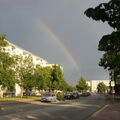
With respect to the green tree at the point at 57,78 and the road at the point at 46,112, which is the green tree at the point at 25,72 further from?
the road at the point at 46,112

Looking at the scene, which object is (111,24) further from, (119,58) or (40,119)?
(40,119)

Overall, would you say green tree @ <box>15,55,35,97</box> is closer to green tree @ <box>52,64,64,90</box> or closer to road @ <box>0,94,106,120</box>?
green tree @ <box>52,64,64,90</box>

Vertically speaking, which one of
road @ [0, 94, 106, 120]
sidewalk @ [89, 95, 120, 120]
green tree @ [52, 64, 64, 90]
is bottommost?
road @ [0, 94, 106, 120]

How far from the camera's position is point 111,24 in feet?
23.5

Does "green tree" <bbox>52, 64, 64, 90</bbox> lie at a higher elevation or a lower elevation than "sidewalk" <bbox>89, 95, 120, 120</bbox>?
higher

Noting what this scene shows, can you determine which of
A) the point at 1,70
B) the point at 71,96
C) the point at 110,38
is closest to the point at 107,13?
the point at 110,38

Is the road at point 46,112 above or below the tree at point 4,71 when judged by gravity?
below

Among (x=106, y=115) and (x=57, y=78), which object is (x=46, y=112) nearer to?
(x=106, y=115)

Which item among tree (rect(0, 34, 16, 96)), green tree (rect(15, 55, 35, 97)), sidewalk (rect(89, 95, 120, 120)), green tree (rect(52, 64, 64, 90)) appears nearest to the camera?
sidewalk (rect(89, 95, 120, 120))

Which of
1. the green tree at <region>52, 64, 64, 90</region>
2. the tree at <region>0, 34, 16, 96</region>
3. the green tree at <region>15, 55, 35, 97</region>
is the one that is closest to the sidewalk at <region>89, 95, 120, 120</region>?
the tree at <region>0, 34, 16, 96</region>

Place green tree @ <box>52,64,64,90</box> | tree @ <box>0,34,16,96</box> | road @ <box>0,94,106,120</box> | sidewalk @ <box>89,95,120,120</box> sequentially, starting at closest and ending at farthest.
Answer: sidewalk @ <box>89,95,120,120</box>
road @ <box>0,94,106,120</box>
tree @ <box>0,34,16,96</box>
green tree @ <box>52,64,64,90</box>

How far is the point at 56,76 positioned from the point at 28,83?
71.6 feet

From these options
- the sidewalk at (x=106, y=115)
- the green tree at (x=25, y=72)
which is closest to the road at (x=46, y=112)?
the sidewalk at (x=106, y=115)

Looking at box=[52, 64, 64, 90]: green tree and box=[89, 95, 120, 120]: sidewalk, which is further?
box=[52, 64, 64, 90]: green tree
